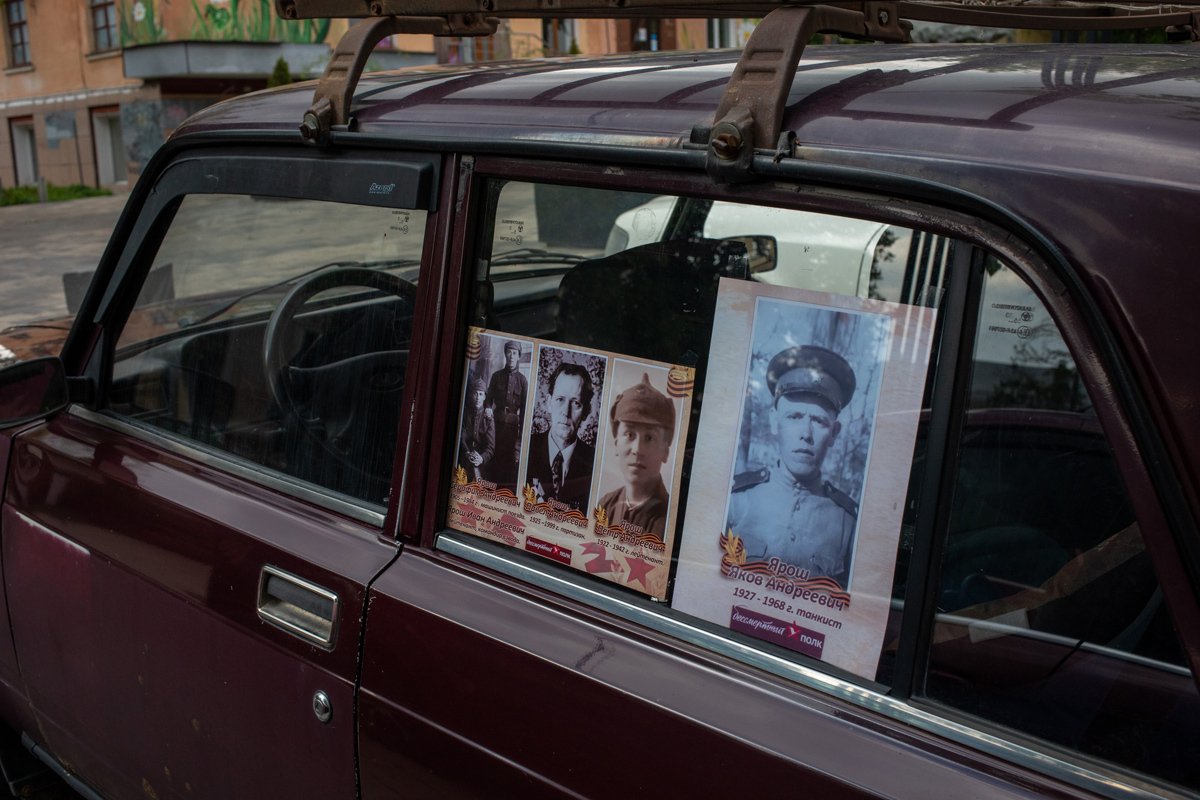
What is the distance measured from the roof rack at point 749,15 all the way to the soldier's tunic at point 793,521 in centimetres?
37

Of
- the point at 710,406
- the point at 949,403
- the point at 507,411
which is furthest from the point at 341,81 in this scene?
the point at 949,403

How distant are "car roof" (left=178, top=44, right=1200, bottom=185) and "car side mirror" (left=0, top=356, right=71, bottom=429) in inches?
28.6

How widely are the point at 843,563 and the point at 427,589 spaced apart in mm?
622

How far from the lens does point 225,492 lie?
1.93 meters

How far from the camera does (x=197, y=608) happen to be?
1.88 meters

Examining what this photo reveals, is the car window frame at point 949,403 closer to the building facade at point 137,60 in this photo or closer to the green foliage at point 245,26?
the building facade at point 137,60

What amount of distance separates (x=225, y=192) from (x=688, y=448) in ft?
3.61

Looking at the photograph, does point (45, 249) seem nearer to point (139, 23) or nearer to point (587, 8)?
point (139, 23)

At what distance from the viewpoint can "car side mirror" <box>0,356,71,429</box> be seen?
7.50 ft

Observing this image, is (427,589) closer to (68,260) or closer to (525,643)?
(525,643)

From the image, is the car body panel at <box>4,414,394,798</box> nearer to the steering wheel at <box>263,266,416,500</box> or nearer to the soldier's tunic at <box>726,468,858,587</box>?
the steering wheel at <box>263,266,416,500</box>

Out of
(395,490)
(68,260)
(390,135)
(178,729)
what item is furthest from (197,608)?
(68,260)

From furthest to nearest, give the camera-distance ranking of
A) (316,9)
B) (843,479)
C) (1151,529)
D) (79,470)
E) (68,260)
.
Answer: (68,260) → (79,470) → (316,9) → (843,479) → (1151,529)

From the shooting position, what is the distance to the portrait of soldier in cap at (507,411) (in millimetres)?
1574
